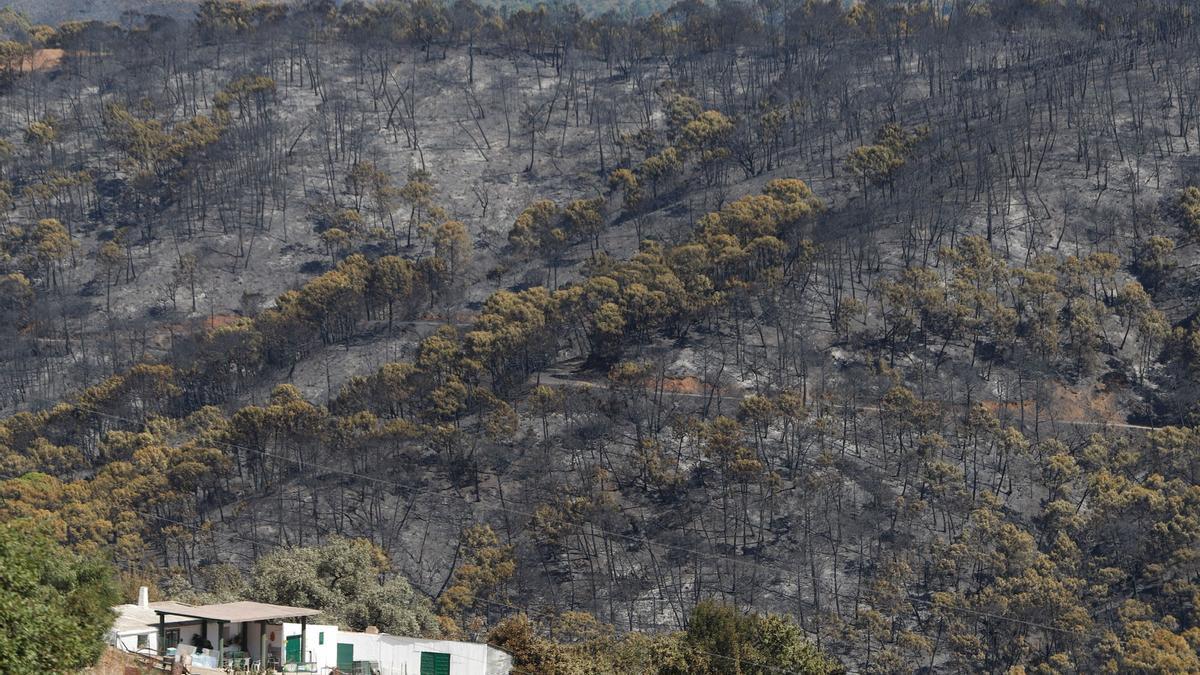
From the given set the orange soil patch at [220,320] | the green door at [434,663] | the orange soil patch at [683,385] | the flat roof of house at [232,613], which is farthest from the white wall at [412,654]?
the orange soil patch at [220,320]

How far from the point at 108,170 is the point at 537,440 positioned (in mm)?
84741

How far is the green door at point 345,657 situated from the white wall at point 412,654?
206 mm

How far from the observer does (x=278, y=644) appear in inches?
2265

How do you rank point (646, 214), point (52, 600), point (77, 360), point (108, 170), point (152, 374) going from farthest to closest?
point (108, 170) < point (646, 214) < point (77, 360) < point (152, 374) < point (52, 600)

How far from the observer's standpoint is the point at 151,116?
655 ft

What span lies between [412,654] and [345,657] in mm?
2323

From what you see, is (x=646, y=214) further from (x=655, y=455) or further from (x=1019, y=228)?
(x=655, y=455)

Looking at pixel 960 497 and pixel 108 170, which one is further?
pixel 108 170

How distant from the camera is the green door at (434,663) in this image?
61.9 metres

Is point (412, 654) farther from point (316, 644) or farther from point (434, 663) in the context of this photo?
point (316, 644)

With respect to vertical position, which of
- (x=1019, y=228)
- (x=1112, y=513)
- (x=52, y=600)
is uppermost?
(x=52, y=600)

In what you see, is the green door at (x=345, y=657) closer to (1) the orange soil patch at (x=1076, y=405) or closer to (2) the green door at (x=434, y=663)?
(2) the green door at (x=434, y=663)

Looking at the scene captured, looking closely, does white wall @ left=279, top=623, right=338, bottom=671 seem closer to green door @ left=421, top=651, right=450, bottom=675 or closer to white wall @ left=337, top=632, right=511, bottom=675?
white wall @ left=337, top=632, right=511, bottom=675

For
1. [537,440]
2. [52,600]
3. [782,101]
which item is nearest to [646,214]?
[782,101]
